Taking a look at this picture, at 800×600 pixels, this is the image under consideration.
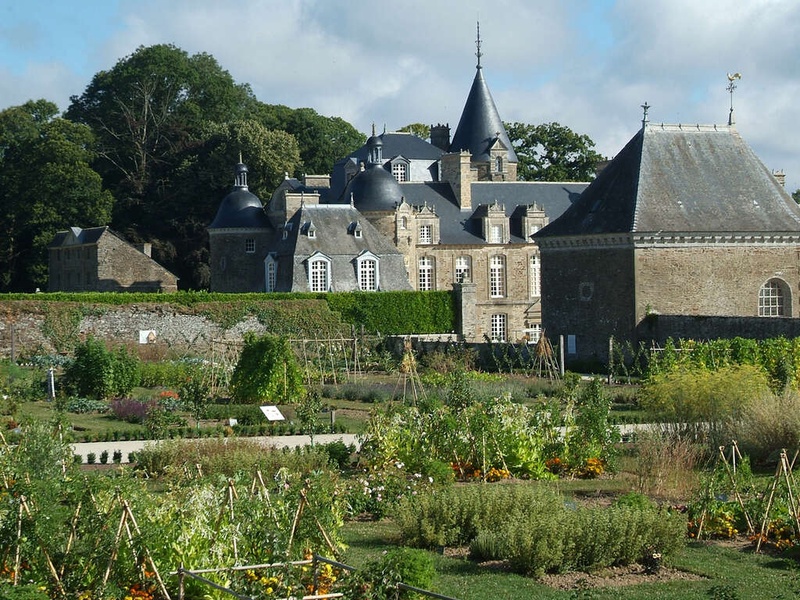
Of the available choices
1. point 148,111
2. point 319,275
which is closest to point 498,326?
point 319,275

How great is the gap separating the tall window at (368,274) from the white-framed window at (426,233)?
6608mm

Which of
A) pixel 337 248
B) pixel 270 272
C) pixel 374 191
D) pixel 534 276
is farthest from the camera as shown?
pixel 534 276

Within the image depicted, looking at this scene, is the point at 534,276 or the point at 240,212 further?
the point at 534,276

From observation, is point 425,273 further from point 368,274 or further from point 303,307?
point 303,307

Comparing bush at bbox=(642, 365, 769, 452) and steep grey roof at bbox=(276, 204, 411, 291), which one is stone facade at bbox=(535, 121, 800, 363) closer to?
steep grey roof at bbox=(276, 204, 411, 291)

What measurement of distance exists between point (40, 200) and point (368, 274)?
21.6m

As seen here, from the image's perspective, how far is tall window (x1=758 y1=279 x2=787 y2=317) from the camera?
114 ft

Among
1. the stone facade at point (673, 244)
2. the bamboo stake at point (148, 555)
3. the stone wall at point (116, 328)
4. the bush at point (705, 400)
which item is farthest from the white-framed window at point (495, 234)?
the bamboo stake at point (148, 555)

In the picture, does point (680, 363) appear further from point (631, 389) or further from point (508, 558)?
point (508, 558)

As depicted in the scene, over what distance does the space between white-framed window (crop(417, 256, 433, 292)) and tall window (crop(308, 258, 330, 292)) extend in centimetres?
819

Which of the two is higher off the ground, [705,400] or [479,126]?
[479,126]

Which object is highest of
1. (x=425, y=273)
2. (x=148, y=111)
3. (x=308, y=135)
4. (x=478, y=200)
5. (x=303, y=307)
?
(x=148, y=111)

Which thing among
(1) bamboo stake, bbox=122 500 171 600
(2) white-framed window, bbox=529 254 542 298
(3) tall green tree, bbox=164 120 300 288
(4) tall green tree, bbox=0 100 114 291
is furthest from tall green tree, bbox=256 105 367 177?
(1) bamboo stake, bbox=122 500 171 600

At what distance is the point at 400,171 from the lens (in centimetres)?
6088
